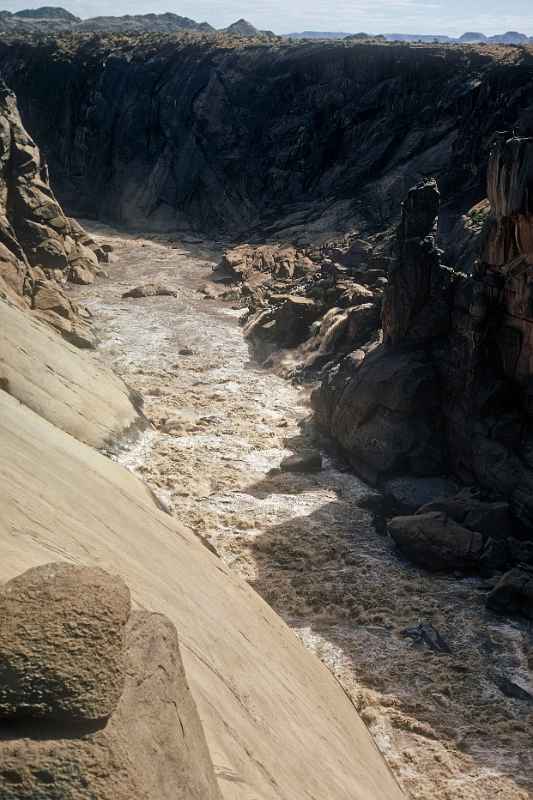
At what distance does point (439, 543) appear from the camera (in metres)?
14.0

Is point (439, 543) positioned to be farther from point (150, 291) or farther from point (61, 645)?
point (150, 291)

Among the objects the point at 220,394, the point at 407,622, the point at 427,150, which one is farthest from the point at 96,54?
the point at 407,622

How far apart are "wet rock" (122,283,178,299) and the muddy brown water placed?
658cm

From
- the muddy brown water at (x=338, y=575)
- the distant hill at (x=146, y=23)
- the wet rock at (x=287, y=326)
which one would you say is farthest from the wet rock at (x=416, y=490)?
the distant hill at (x=146, y=23)

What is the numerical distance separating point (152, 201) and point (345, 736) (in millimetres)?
44858

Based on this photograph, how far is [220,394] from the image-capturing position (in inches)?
886

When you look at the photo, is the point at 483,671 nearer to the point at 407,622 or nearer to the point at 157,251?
the point at 407,622

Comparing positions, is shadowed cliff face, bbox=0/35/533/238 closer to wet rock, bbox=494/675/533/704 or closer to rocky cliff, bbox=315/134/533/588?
rocky cliff, bbox=315/134/533/588

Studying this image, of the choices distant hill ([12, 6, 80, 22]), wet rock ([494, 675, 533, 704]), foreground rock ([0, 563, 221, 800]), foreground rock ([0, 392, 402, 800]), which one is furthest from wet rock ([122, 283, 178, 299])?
distant hill ([12, 6, 80, 22])

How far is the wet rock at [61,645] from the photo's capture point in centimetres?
428

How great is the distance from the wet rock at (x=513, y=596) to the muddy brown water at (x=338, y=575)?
22cm

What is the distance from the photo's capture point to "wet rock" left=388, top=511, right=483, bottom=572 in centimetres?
1384

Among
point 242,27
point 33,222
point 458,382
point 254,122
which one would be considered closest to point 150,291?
point 33,222

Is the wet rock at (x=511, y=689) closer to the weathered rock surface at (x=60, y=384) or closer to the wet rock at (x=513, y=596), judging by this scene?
the wet rock at (x=513, y=596)
